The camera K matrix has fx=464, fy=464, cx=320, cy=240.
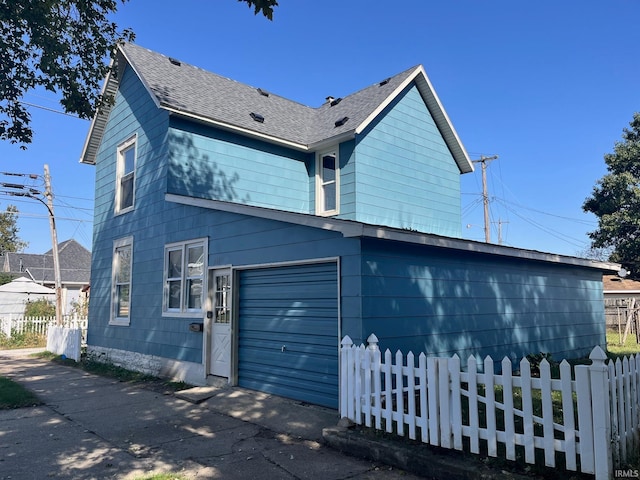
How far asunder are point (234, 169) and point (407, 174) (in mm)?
5150

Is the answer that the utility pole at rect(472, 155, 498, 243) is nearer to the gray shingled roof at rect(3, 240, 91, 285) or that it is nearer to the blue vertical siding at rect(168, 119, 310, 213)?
the blue vertical siding at rect(168, 119, 310, 213)

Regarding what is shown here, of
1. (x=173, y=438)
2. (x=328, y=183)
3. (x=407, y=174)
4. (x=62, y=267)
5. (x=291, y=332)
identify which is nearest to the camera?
(x=173, y=438)

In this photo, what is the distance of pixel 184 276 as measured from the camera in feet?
35.1

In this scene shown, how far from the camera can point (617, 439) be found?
4156 mm

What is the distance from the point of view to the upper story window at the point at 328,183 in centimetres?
1287

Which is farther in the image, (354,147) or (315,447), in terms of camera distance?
(354,147)

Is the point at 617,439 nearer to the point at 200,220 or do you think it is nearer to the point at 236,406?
the point at 236,406

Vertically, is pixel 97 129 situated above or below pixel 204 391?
above

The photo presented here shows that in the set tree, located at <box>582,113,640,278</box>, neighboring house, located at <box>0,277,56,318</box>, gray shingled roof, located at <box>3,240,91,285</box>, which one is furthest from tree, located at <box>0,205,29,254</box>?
tree, located at <box>582,113,640,278</box>

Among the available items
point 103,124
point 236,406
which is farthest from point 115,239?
point 236,406

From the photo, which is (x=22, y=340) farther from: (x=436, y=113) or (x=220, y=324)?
(x=436, y=113)

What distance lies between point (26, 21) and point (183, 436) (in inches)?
294

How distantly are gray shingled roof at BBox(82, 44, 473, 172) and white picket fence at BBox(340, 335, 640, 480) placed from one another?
8009 millimetres

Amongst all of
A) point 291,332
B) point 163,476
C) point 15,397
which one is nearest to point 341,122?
point 291,332
